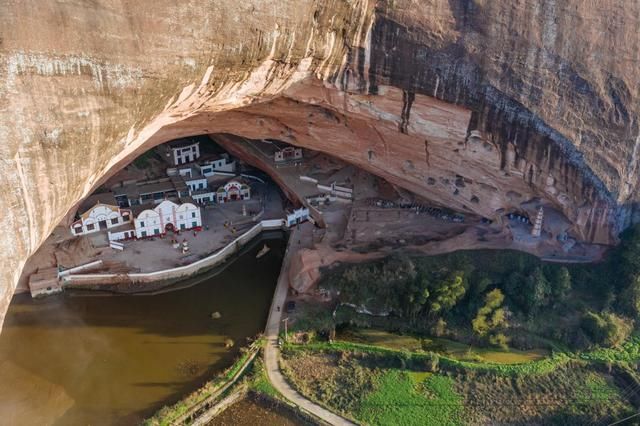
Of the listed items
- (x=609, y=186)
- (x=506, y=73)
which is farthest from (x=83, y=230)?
(x=609, y=186)

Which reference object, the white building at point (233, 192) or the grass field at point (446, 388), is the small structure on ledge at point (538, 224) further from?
the white building at point (233, 192)

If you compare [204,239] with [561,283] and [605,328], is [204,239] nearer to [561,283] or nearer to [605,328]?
[561,283]

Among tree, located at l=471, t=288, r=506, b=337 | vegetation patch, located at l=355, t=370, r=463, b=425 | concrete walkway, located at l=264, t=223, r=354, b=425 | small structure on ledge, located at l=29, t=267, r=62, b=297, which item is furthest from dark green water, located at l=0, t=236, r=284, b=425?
tree, located at l=471, t=288, r=506, b=337

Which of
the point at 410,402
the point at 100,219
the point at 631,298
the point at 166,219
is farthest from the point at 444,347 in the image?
the point at 100,219

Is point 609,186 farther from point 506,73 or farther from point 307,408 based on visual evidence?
point 307,408

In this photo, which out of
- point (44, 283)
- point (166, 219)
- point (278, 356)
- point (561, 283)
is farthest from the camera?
point (166, 219)

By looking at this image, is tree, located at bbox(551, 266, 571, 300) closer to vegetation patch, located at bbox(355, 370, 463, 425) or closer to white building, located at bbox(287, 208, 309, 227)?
vegetation patch, located at bbox(355, 370, 463, 425)
